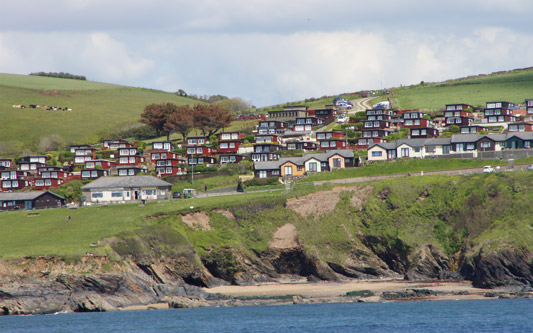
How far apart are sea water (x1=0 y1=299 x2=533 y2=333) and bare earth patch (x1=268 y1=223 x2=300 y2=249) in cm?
1423

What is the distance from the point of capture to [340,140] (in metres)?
146

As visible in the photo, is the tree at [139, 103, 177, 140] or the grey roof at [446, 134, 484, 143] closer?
the grey roof at [446, 134, 484, 143]

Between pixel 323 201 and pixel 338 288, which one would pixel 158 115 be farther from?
pixel 338 288

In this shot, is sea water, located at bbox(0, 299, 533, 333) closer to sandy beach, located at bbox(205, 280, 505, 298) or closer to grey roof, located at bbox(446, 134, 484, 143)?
sandy beach, located at bbox(205, 280, 505, 298)

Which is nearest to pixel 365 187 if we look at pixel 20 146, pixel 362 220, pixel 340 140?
pixel 362 220

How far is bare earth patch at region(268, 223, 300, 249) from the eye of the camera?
315ft

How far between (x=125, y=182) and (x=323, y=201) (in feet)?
111

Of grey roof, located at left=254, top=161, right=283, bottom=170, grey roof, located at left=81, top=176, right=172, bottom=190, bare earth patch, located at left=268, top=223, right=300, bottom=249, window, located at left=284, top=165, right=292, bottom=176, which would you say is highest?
grey roof, located at left=254, top=161, right=283, bottom=170

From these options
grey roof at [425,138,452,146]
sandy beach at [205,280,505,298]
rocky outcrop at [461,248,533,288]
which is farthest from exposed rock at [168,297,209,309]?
grey roof at [425,138,452,146]

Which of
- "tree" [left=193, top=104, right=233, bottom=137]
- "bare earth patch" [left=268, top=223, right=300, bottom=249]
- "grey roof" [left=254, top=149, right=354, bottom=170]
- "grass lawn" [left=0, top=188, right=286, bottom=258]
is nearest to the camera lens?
"grass lawn" [left=0, top=188, right=286, bottom=258]

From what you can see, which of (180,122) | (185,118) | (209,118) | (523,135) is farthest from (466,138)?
(180,122)

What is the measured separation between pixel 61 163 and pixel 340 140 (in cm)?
5558

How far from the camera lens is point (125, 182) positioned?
119188mm

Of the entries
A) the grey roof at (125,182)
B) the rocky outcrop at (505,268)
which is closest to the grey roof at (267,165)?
the grey roof at (125,182)
